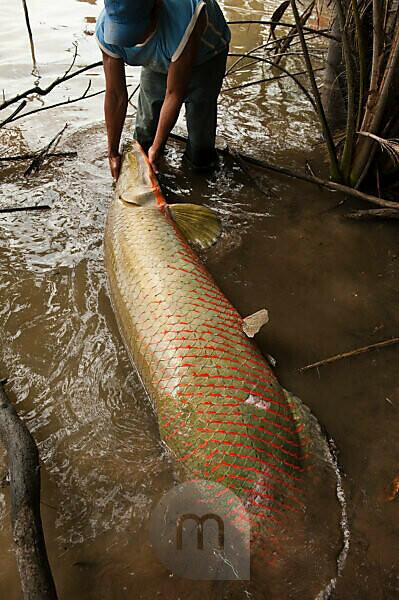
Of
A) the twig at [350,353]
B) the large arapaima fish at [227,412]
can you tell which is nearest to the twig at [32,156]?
the large arapaima fish at [227,412]

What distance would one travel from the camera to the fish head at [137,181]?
328 centimetres

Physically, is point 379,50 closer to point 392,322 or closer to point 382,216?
point 382,216

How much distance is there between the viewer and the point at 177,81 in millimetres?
3303

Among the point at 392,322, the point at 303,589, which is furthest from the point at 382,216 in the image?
the point at 303,589

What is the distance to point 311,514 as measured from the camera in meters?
1.99

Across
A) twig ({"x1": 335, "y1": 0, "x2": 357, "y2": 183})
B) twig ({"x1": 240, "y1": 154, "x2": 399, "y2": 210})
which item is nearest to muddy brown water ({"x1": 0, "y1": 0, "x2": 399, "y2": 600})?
twig ({"x1": 240, "y1": 154, "x2": 399, "y2": 210})

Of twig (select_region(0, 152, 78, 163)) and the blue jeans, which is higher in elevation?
the blue jeans

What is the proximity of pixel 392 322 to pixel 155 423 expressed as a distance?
156cm

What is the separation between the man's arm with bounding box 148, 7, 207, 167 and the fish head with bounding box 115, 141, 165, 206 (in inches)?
4.0

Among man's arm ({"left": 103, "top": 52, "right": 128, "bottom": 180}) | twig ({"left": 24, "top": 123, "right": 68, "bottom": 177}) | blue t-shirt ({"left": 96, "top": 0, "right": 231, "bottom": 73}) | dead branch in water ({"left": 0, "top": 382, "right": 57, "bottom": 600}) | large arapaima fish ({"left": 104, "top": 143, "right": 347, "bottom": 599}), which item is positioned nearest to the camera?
dead branch in water ({"left": 0, "top": 382, "right": 57, "bottom": 600})

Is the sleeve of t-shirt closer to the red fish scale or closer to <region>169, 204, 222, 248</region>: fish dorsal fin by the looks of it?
<region>169, 204, 222, 248</region>: fish dorsal fin

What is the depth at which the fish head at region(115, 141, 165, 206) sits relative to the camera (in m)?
3.28

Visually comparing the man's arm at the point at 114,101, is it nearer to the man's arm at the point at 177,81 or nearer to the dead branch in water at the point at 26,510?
the man's arm at the point at 177,81

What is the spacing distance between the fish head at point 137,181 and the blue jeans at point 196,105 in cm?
60
